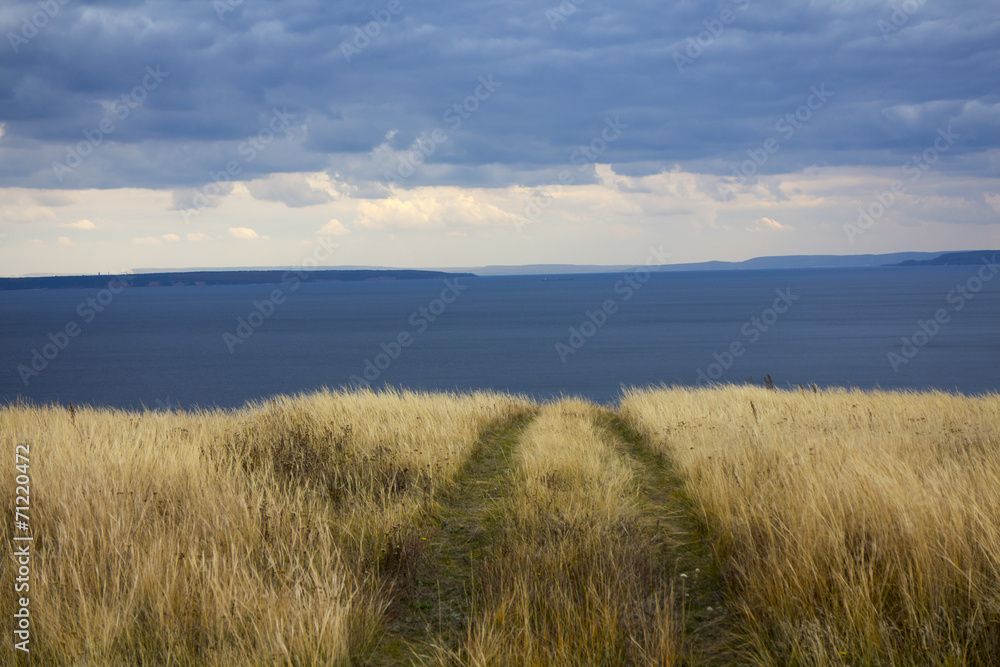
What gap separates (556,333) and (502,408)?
81754mm

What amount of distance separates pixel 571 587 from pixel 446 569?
5.14 ft

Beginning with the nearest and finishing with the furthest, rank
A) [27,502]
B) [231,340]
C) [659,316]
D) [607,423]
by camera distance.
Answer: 1. [27,502]
2. [607,423]
3. [231,340]
4. [659,316]

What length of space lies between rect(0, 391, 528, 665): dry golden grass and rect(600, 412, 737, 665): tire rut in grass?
2227 mm

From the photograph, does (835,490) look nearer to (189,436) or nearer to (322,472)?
(322,472)

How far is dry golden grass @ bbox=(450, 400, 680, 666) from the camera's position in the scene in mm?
3842

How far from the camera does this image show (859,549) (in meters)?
4.65

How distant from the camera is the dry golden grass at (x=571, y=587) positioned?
3.84 m

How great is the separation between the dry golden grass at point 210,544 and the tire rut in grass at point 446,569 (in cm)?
18

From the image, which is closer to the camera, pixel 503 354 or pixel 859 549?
pixel 859 549

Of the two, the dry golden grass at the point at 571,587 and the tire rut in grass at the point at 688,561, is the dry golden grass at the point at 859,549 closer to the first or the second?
the tire rut in grass at the point at 688,561

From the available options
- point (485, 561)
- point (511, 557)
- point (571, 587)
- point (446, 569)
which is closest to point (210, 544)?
point (446, 569)

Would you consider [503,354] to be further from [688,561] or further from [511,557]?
[511,557]

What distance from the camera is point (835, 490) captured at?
5.46 m

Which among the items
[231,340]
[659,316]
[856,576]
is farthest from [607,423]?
[659,316]
